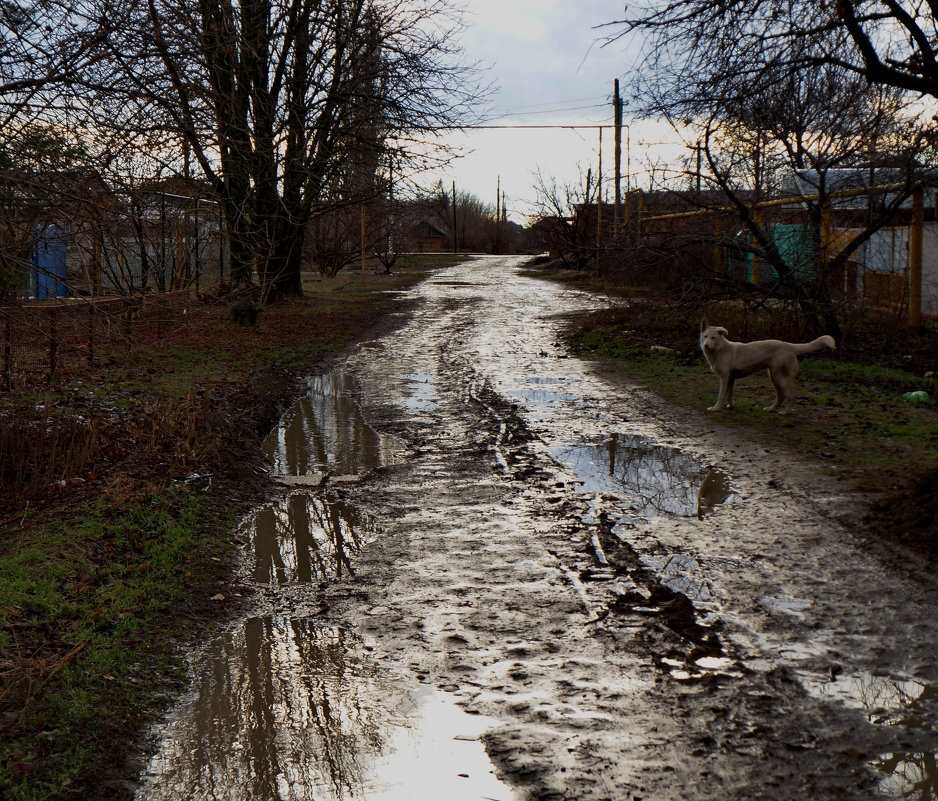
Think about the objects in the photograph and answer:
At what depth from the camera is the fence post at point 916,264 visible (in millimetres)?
14999

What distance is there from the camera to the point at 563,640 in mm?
4637

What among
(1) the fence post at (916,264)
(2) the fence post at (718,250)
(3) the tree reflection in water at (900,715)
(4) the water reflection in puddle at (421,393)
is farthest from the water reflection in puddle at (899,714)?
(1) the fence post at (916,264)

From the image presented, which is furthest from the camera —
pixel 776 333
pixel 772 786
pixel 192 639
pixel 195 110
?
pixel 776 333

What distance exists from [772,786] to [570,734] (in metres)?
0.82

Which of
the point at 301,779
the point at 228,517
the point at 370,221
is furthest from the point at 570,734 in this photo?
the point at 370,221

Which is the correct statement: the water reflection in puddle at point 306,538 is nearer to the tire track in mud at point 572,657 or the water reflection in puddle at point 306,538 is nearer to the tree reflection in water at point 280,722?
the tire track in mud at point 572,657

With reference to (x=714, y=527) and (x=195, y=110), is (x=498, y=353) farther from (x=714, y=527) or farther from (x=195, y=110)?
(x=714, y=527)

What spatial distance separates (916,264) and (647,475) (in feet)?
32.7

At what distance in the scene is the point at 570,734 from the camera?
376 cm

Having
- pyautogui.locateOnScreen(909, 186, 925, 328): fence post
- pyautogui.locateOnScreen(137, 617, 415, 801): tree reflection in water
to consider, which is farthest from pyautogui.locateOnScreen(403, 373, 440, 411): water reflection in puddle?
pyautogui.locateOnScreen(909, 186, 925, 328): fence post

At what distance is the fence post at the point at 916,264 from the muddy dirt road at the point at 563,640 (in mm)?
8436

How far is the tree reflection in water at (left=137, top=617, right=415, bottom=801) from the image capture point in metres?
3.53

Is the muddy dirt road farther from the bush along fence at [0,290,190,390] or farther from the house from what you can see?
the house

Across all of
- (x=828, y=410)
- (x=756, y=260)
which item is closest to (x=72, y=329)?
(x=828, y=410)
